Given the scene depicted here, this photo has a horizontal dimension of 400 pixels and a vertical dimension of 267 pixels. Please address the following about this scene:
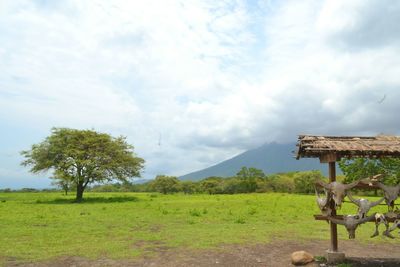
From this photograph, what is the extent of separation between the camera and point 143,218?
72.9 ft

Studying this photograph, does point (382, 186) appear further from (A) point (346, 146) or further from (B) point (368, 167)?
(B) point (368, 167)

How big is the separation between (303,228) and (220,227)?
4019mm

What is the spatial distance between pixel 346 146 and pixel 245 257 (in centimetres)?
477

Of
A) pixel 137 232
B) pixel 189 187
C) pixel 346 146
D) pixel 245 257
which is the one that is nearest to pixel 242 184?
pixel 189 187

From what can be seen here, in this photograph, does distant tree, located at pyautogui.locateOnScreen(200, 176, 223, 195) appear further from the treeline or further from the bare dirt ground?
the bare dirt ground

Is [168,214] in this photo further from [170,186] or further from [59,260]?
[170,186]

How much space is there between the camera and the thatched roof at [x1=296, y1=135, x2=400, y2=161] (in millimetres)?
11078

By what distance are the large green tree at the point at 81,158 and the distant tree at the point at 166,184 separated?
93.1ft

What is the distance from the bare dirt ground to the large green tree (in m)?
25.7

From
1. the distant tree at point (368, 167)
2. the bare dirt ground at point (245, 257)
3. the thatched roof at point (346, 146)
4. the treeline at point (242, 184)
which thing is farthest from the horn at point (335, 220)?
the treeline at point (242, 184)

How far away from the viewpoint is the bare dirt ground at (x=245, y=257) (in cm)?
1171

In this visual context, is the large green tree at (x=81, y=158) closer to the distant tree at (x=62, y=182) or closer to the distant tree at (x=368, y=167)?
the distant tree at (x=62, y=182)

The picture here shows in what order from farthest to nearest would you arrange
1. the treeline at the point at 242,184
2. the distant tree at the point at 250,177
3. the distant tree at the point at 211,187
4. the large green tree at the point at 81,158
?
the distant tree at the point at 250,177 → the distant tree at the point at 211,187 → the treeline at the point at 242,184 → the large green tree at the point at 81,158

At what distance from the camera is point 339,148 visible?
11.1 meters
